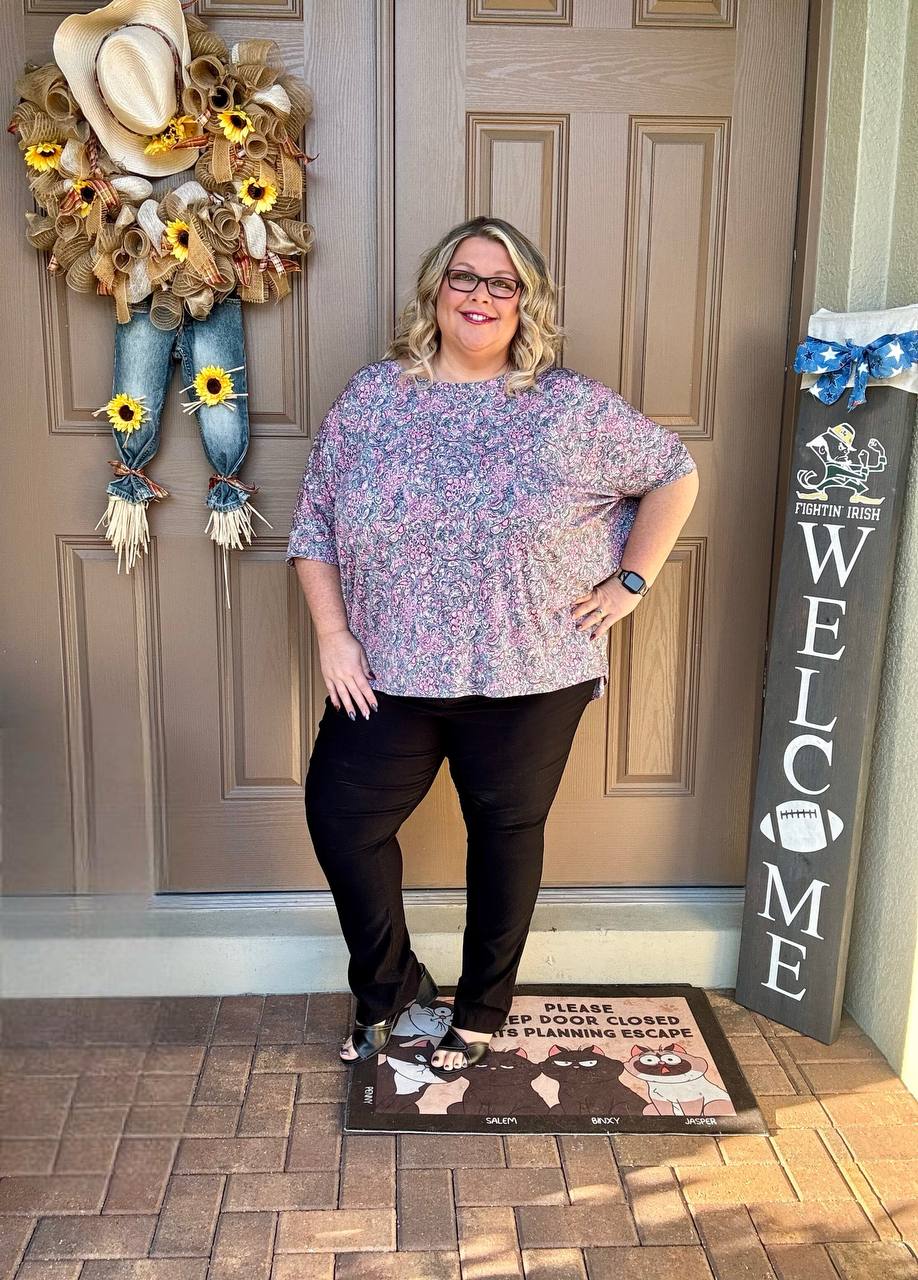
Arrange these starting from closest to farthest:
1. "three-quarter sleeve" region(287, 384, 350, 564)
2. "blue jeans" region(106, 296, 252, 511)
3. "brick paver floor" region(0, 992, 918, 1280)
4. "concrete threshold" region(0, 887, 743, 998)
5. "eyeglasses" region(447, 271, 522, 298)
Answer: "brick paver floor" region(0, 992, 918, 1280), "eyeglasses" region(447, 271, 522, 298), "three-quarter sleeve" region(287, 384, 350, 564), "blue jeans" region(106, 296, 252, 511), "concrete threshold" region(0, 887, 743, 998)

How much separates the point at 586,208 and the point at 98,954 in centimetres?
198

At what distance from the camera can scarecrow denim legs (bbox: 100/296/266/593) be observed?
2.29m

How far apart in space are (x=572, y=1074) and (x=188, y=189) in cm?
197

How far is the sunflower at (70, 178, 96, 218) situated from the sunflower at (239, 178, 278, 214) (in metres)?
0.30

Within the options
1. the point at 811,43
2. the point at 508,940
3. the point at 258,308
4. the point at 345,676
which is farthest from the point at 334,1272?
the point at 811,43

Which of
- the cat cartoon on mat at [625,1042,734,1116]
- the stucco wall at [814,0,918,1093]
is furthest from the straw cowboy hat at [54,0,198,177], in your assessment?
the cat cartoon on mat at [625,1042,734,1116]

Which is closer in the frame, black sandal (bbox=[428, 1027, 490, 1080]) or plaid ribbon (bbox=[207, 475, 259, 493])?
black sandal (bbox=[428, 1027, 490, 1080])

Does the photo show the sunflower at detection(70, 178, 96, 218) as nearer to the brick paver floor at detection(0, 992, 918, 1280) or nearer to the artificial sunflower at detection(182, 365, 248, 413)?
the artificial sunflower at detection(182, 365, 248, 413)

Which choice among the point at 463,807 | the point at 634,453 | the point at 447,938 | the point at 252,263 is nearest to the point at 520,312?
the point at 634,453

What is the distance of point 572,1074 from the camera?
220 cm

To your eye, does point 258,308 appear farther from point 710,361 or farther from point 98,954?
point 98,954

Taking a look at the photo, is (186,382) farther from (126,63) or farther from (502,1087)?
(502,1087)

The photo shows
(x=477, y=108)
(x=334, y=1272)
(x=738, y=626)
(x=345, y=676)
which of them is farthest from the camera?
(x=738, y=626)

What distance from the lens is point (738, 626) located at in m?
2.56
